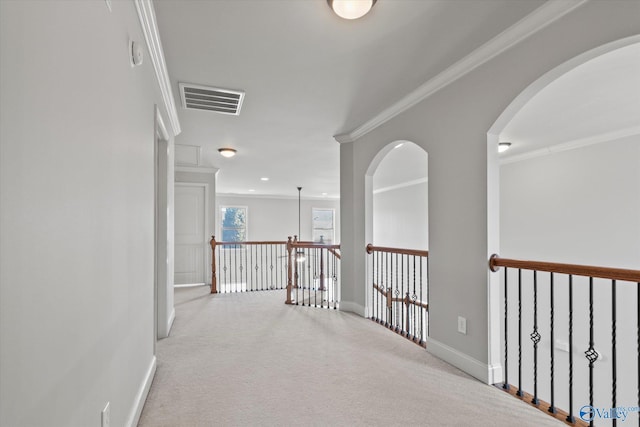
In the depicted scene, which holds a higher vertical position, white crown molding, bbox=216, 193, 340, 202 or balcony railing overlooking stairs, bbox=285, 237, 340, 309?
white crown molding, bbox=216, 193, 340, 202

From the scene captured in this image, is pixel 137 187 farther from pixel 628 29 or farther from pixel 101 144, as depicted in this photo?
pixel 628 29

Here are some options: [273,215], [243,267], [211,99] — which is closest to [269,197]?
[273,215]

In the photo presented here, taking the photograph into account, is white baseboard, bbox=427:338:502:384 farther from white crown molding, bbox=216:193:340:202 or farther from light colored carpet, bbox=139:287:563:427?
white crown molding, bbox=216:193:340:202

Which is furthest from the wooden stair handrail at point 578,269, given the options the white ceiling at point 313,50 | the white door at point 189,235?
the white door at point 189,235

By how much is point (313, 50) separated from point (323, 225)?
10.3m

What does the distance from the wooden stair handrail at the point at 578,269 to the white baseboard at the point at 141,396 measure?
252cm

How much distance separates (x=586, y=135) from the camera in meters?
4.52

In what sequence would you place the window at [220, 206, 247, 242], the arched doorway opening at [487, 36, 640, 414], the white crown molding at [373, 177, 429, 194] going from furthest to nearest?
the window at [220, 206, 247, 242] → the white crown molding at [373, 177, 429, 194] → the arched doorway opening at [487, 36, 640, 414]

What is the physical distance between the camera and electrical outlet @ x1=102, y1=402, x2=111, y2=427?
1.33 m

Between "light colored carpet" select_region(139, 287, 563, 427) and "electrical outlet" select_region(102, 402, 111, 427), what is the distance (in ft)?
2.01

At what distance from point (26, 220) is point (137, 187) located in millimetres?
1224

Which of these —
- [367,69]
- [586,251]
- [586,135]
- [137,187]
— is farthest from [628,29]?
[586,251]

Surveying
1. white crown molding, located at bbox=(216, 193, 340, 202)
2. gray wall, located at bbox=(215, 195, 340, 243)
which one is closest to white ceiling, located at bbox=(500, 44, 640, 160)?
white crown molding, located at bbox=(216, 193, 340, 202)

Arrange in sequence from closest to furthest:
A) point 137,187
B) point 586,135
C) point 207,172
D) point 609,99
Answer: point 137,187, point 609,99, point 586,135, point 207,172
